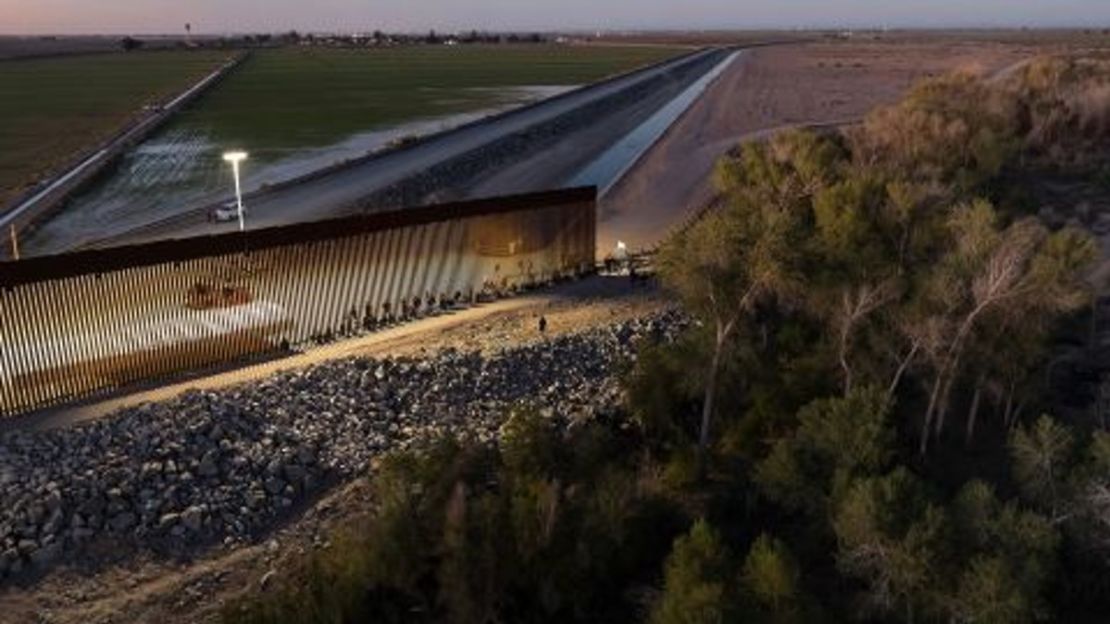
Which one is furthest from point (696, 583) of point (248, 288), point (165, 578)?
point (248, 288)

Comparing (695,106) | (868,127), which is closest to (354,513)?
(868,127)

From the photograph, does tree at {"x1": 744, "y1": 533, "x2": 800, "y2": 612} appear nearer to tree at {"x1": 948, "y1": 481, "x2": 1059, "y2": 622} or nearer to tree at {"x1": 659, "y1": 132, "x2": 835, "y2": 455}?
tree at {"x1": 948, "y1": 481, "x2": 1059, "y2": 622}

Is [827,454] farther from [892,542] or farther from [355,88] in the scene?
[355,88]

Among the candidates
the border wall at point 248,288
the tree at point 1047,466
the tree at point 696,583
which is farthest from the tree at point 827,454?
the border wall at point 248,288

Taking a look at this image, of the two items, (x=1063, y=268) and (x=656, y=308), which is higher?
Result: (x=1063, y=268)

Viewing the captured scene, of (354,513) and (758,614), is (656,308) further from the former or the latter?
(758,614)

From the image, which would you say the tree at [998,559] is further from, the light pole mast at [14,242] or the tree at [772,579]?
the light pole mast at [14,242]
